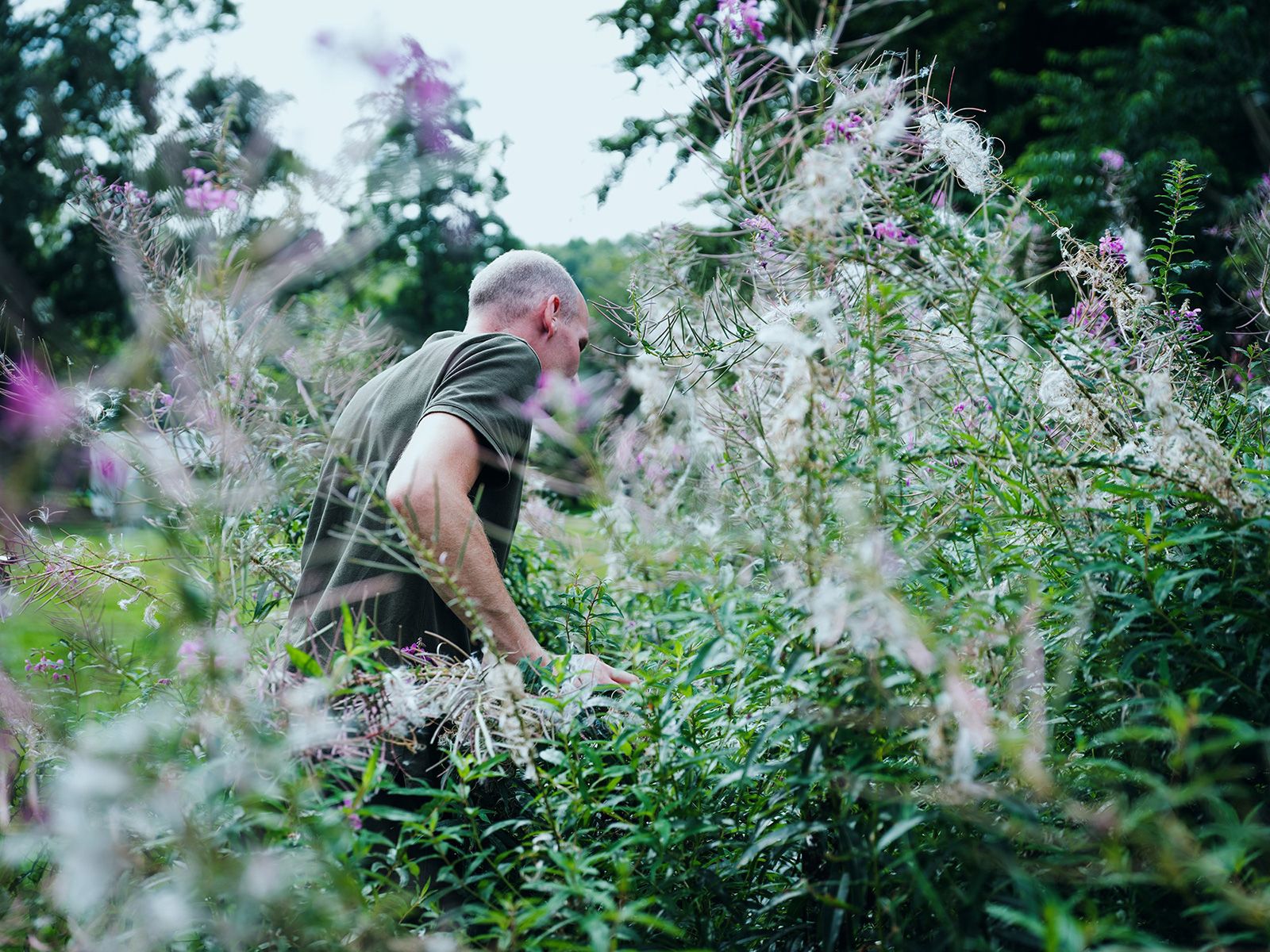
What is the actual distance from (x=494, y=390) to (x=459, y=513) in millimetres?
353

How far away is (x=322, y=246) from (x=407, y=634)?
94 centimetres

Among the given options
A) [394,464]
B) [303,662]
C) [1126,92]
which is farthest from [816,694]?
[1126,92]

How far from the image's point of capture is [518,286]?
2.57 metres

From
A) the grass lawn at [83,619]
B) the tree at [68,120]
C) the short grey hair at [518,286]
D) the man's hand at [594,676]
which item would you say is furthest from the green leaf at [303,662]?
the tree at [68,120]

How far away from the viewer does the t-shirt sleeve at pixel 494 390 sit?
6.66ft

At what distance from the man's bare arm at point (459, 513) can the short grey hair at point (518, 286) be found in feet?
2.15

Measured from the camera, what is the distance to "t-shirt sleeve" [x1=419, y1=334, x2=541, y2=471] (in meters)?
2.03

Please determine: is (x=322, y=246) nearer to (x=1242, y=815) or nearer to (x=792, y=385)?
(x=792, y=385)

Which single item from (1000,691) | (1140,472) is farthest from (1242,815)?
(1140,472)

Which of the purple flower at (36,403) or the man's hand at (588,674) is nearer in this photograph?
the man's hand at (588,674)

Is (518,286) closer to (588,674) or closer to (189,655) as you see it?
(588,674)

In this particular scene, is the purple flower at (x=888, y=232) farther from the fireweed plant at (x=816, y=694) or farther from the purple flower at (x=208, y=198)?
the purple flower at (x=208, y=198)

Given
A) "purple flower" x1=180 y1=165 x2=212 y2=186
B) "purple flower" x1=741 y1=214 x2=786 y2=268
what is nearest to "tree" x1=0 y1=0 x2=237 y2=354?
"purple flower" x1=180 y1=165 x2=212 y2=186

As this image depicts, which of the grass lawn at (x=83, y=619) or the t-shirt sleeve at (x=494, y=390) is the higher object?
the t-shirt sleeve at (x=494, y=390)
